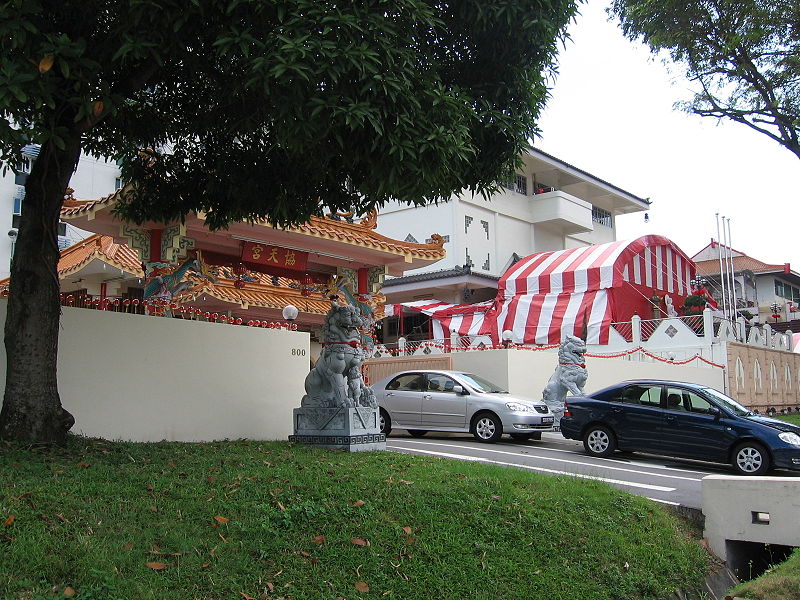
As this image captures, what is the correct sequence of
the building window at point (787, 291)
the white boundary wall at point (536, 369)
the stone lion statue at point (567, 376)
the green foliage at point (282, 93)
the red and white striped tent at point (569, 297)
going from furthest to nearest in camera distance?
the building window at point (787, 291) < the red and white striped tent at point (569, 297) < the white boundary wall at point (536, 369) < the stone lion statue at point (567, 376) < the green foliage at point (282, 93)

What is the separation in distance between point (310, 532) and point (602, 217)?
36489 millimetres

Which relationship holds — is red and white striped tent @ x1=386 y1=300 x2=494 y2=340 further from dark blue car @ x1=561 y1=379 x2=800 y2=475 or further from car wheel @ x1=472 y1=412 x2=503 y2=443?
dark blue car @ x1=561 y1=379 x2=800 y2=475

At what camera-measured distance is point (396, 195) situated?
712cm

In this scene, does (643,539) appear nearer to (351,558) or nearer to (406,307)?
(351,558)

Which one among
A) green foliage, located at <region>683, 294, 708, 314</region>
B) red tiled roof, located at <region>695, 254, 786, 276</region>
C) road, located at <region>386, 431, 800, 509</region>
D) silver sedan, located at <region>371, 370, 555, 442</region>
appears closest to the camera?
road, located at <region>386, 431, 800, 509</region>

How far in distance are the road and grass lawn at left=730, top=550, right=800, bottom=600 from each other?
1782 mm

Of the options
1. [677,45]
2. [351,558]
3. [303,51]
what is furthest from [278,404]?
[677,45]

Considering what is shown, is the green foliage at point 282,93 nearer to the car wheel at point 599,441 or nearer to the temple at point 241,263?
the temple at point 241,263

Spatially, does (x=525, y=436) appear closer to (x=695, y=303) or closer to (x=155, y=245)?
(x=155, y=245)

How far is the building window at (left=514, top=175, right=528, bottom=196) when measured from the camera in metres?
33.7

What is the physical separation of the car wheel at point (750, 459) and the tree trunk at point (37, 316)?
9475mm

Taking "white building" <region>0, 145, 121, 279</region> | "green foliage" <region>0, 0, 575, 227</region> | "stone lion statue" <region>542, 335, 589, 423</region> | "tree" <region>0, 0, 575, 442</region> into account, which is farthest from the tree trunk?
"white building" <region>0, 145, 121, 279</region>

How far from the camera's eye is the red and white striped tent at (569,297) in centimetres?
2675

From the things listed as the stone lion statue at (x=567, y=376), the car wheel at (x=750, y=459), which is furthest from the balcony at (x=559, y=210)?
the car wheel at (x=750, y=459)
